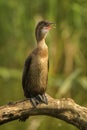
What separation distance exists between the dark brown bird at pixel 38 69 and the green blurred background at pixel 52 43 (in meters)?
3.53

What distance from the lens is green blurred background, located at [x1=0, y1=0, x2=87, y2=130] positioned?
1262 centimetres

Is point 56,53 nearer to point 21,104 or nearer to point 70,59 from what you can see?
point 70,59

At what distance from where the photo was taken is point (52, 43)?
513 inches

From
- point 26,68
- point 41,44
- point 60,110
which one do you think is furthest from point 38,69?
point 60,110

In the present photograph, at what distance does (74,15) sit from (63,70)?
83 cm

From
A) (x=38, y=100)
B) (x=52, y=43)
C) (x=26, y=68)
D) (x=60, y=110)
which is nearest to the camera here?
(x=60, y=110)

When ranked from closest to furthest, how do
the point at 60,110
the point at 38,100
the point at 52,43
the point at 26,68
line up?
the point at 60,110, the point at 38,100, the point at 26,68, the point at 52,43

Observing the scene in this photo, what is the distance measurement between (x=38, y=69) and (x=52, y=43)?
175 inches

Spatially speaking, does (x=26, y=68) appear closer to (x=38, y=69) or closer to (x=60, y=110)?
(x=38, y=69)

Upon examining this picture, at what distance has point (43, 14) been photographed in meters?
13.0

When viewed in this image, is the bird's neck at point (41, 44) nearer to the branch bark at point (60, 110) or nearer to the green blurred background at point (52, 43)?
the branch bark at point (60, 110)

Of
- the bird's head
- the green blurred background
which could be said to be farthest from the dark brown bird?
the green blurred background

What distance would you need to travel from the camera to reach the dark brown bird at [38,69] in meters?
8.52

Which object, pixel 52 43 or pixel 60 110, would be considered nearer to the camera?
pixel 60 110
